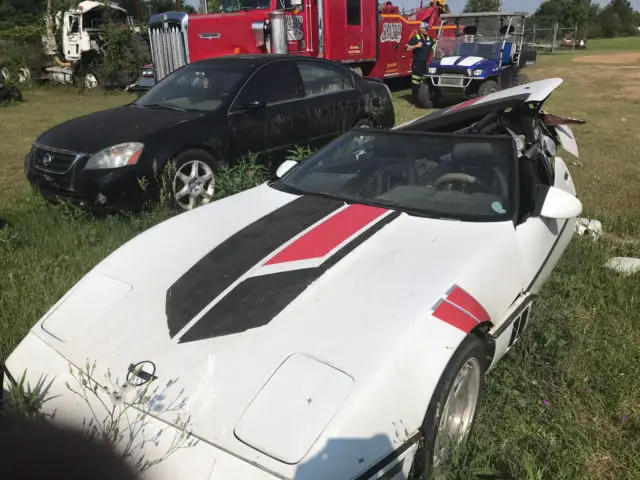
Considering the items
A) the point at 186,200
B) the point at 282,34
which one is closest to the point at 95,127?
the point at 186,200

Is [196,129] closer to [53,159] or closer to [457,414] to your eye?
[53,159]

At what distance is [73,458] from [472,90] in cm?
1179

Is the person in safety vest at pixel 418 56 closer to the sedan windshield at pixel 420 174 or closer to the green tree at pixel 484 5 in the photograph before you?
the sedan windshield at pixel 420 174

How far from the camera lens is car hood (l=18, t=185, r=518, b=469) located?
172 centimetres

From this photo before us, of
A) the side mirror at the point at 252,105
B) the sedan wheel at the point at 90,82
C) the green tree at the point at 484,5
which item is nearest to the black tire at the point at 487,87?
the side mirror at the point at 252,105

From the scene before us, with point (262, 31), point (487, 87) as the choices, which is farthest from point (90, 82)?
point (487, 87)

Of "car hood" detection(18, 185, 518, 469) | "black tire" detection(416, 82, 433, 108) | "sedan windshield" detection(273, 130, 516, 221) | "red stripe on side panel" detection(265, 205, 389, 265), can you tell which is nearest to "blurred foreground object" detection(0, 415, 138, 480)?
"car hood" detection(18, 185, 518, 469)

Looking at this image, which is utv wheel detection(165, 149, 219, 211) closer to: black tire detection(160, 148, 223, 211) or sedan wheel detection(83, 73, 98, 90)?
black tire detection(160, 148, 223, 211)

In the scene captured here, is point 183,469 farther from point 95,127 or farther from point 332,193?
point 95,127

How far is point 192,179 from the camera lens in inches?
199

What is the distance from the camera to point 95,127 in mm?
5082

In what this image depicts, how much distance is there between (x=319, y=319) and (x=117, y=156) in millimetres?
3399

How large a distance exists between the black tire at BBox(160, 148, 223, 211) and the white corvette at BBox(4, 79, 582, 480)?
179cm

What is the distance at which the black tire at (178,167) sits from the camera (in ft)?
15.7
